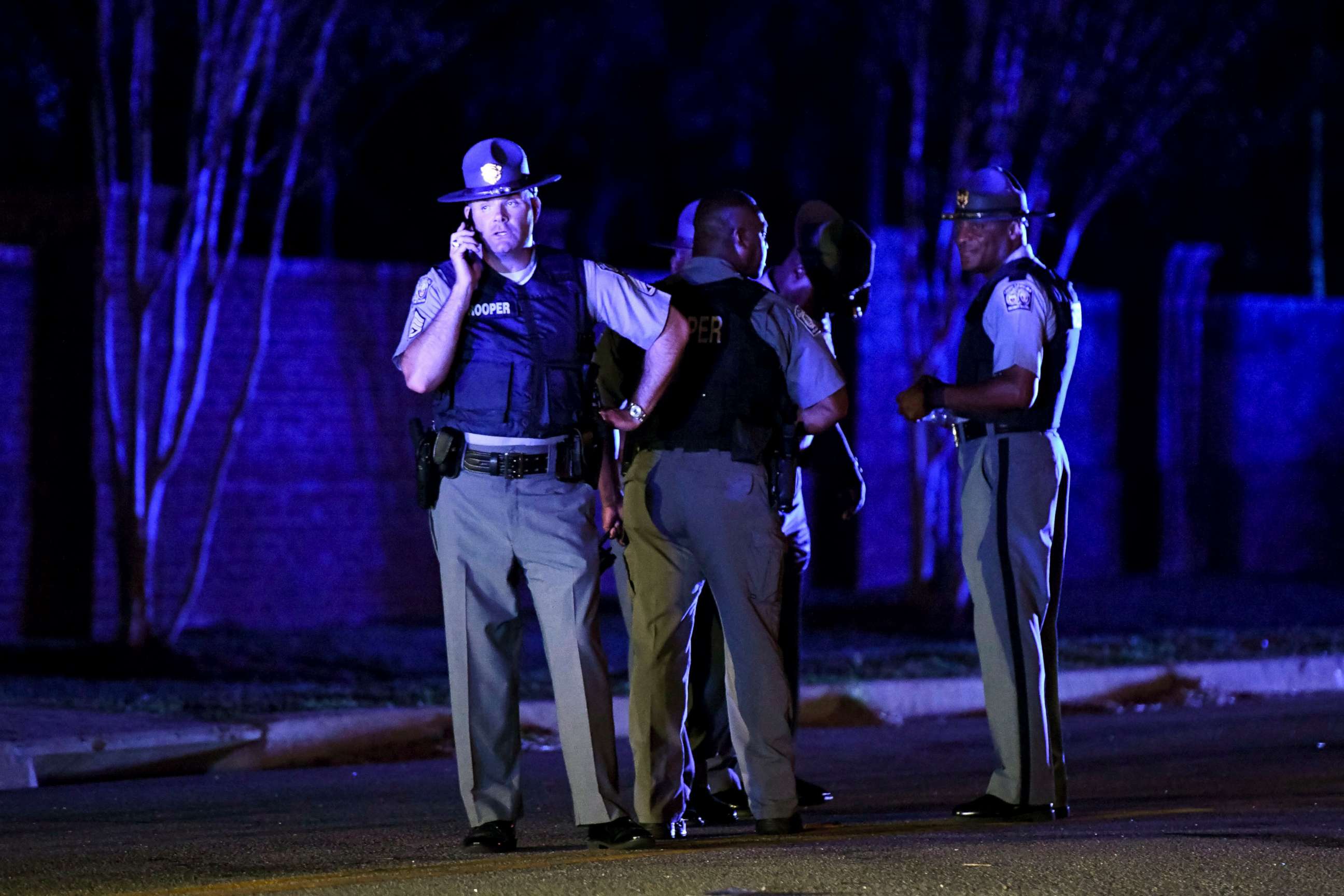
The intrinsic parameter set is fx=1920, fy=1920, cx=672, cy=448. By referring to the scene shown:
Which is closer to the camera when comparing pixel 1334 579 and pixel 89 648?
pixel 89 648

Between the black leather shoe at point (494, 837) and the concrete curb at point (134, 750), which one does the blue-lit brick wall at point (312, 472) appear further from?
the black leather shoe at point (494, 837)

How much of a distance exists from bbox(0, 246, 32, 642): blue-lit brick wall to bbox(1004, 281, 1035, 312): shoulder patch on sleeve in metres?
7.63

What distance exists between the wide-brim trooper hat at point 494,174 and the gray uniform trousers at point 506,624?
2.59 feet

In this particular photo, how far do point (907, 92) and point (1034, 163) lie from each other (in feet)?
25.8

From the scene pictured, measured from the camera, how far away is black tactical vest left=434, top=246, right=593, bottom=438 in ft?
17.7

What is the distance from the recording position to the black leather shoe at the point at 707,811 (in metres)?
6.38

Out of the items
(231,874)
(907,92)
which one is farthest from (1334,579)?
(231,874)

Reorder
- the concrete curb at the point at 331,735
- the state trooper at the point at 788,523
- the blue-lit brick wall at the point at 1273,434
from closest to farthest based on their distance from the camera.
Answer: the state trooper at the point at 788,523 < the concrete curb at the point at 331,735 < the blue-lit brick wall at the point at 1273,434

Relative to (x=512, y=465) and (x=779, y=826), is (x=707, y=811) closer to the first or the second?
(x=779, y=826)

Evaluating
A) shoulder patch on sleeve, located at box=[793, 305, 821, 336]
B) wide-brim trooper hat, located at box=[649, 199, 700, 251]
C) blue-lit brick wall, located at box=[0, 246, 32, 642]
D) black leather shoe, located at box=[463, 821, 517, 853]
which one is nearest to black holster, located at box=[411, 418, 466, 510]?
black leather shoe, located at box=[463, 821, 517, 853]

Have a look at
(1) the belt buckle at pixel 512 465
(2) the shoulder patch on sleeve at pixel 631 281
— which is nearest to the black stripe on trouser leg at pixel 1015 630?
(2) the shoulder patch on sleeve at pixel 631 281

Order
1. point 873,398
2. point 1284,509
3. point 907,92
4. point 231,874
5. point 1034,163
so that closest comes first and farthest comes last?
1. point 231,874
2. point 1034,163
3. point 873,398
4. point 1284,509
5. point 907,92

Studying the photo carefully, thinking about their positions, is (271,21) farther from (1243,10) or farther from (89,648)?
(1243,10)

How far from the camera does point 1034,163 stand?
13.9 m
